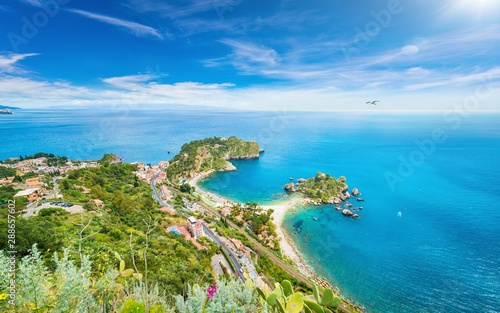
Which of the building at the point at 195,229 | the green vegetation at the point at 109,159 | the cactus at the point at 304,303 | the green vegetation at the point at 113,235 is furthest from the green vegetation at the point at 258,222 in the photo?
the green vegetation at the point at 109,159

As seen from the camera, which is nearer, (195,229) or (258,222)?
(195,229)

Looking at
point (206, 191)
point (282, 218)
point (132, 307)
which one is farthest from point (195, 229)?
point (132, 307)

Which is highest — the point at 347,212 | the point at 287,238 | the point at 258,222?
the point at 258,222

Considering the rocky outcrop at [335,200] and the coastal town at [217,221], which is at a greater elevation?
the coastal town at [217,221]

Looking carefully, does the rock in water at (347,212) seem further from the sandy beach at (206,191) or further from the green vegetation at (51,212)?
the green vegetation at (51,212)

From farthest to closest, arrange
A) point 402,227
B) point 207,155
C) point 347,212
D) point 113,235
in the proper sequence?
point 207,155 < point 347,212 < point 402,227 < point 113,235

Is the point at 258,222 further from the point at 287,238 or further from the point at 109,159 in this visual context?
the point at 109,159

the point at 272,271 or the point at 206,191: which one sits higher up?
the point at 272,271

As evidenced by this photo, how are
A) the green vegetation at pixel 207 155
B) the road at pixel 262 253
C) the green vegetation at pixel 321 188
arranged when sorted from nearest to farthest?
the road at pixel 262 253
the green vegetation at pixel 321 188
the green vegetation at pixel 207 155
